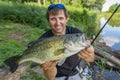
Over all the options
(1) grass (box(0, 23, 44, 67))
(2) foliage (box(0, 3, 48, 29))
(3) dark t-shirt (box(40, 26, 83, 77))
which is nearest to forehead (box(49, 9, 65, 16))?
(3) dark t-shirt (box(40, 26, 83, 77))

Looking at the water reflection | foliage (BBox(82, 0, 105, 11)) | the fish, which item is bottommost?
foliage (BBox(82, 0, 105, 11))

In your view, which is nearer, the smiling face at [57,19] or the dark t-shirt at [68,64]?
the smiling face at [57,19]

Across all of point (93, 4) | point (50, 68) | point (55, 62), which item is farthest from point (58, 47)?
point (93, 4)

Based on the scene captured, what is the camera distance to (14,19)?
836 inches

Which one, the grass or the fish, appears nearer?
the fish

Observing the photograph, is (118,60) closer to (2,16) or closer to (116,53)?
(116,53)

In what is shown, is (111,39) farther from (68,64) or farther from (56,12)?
(56,12)

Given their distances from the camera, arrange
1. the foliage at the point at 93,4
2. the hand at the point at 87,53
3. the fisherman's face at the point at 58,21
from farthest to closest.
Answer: the foliage at the point at 93,4, the fisherman's face at the point at 58,21, the hand at the point at 87,53

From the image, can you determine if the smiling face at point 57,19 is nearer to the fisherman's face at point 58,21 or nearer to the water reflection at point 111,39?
the fisherman's face at point 58,21

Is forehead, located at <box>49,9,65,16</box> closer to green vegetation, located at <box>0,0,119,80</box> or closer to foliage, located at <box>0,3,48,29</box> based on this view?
green vegetation, located at <box>0,0,119,80</box>

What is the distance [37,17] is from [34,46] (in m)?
16.9

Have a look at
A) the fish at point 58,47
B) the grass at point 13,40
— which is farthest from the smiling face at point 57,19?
the grass at point 13,40

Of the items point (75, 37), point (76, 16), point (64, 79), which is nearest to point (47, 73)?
point (64, 79)

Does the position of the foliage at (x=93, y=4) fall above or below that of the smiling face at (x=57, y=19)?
below
